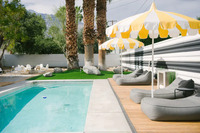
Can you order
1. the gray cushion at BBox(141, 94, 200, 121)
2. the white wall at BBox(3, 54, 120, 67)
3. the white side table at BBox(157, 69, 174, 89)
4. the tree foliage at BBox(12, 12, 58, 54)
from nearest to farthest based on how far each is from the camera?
1. the gray cushion at BBox(141, 94, 200, 121)
2. the white side table at BBox(157, 69, 174, 89)
3. the tree foliage at BBox(12, 12, 58, 54)
4. the white wall at BBox(3, 54, 120, 67)

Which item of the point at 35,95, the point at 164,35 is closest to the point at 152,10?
the point at 164,35

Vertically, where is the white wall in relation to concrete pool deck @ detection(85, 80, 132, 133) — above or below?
above

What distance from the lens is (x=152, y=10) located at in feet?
12.9

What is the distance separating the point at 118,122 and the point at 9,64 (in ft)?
84.0

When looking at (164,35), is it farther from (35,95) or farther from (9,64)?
(9,64)

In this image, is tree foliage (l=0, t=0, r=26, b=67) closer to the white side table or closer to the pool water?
the pool water

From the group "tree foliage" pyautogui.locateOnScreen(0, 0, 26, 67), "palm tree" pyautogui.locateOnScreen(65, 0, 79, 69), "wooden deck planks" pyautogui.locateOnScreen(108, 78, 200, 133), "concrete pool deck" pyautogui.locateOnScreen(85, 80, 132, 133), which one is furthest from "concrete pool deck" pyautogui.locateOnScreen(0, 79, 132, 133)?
"tree foliage" pyautogui.locateOnScreen(0, 0, 26, 67)

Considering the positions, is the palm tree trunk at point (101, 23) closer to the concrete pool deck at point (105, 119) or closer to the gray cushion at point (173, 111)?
the concrete pool deck at point (105, 119)

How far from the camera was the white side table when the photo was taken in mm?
6402

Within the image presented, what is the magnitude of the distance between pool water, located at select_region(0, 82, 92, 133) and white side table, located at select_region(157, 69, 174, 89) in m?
3.08

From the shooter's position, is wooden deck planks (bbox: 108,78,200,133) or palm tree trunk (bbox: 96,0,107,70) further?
palm tree trunk (bbox: 96,0,107,70)

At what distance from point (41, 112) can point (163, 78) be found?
4.75 meters

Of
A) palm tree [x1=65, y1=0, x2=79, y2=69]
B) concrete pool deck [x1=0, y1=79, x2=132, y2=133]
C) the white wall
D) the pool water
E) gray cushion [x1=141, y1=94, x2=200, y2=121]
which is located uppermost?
palm tree [x1=65, y1=0, x2=79, y2=69]

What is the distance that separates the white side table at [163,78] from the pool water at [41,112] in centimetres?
308
